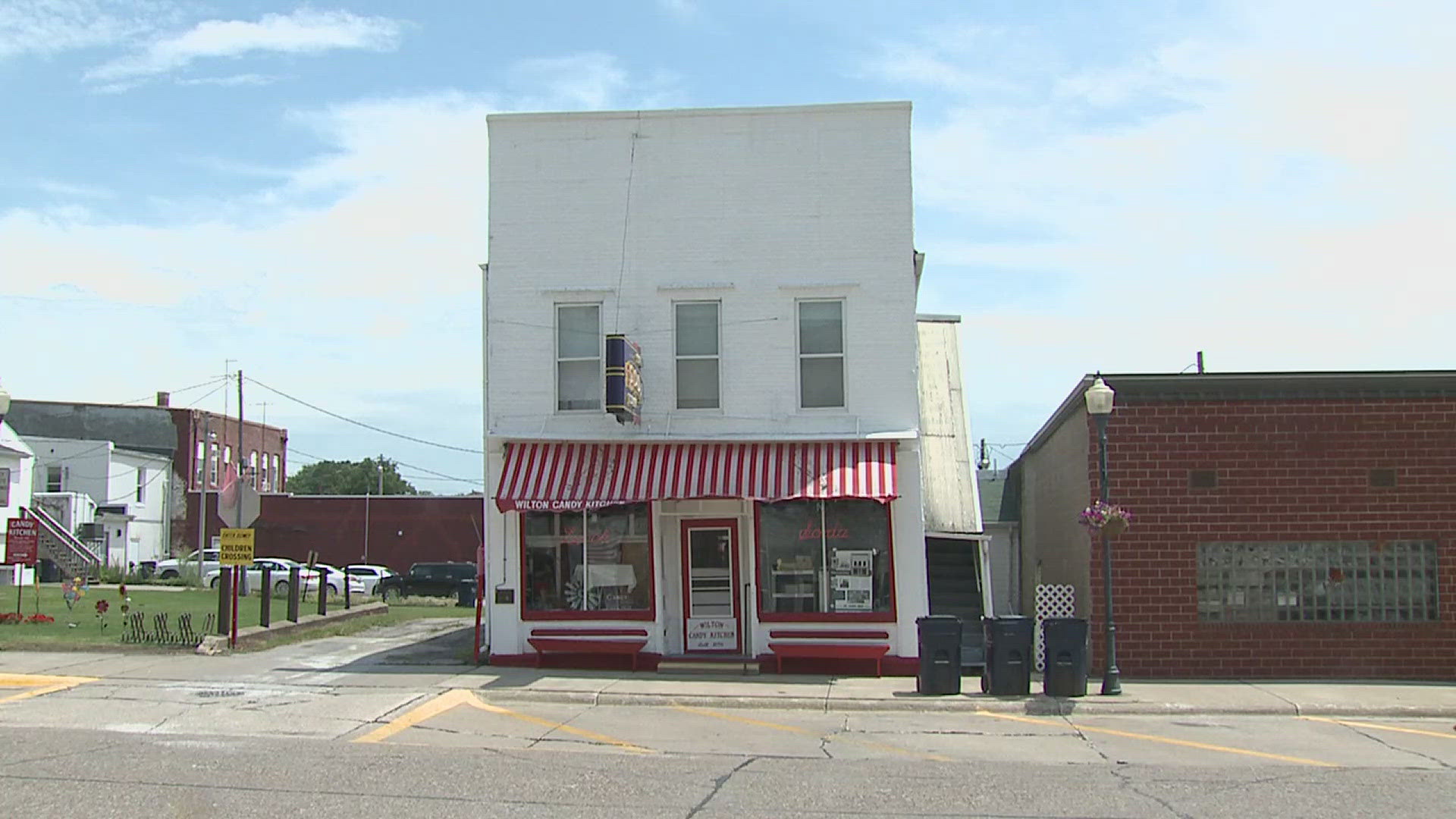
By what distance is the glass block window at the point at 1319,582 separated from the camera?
17.5 m

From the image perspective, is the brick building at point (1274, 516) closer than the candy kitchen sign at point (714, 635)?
Yes

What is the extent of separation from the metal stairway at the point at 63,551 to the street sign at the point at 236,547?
3324 centimetres

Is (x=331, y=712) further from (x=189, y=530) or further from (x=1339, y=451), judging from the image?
(x=189, y=530)

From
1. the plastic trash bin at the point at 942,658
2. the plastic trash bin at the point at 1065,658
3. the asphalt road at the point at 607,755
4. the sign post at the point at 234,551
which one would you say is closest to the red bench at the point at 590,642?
the asphalt road at the point at 607,755

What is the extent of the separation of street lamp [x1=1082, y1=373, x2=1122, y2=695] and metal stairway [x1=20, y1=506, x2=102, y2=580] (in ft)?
141

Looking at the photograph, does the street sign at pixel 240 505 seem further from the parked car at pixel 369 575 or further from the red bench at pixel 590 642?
the parked car at pixel 369 575

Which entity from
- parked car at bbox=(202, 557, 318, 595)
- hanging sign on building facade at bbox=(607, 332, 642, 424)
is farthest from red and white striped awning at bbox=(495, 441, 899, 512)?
parked car at bbox=(202, 557, 318, 595)

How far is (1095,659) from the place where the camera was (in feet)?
58.0

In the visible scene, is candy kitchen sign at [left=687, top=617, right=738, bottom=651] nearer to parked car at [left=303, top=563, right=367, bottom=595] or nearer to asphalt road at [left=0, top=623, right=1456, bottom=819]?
asphalt road at [left=0, top=623, right=1456, bottom=819]

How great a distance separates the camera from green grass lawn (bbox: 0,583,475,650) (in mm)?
19156

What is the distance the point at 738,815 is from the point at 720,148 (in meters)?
12.1

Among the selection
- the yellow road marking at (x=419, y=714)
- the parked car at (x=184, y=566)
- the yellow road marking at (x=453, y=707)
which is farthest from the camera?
the parked car at (x=184, y=566)

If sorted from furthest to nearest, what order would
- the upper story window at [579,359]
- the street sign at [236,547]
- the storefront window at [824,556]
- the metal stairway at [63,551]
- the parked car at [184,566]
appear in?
the parked car at [184,566] < the metal stairway at [63,551] < the street sign at [236,547] < the upper story window at [579,359] < the storefront window at [824,556]

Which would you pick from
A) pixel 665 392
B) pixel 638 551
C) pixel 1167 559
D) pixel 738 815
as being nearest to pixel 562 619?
pixel 638 551
